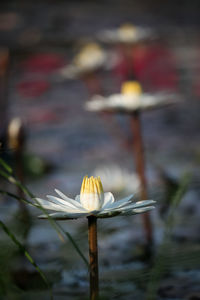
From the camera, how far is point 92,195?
0.55m

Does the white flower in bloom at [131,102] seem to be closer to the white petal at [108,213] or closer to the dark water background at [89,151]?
the dark water background at [89,151]

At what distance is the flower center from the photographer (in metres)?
0.54

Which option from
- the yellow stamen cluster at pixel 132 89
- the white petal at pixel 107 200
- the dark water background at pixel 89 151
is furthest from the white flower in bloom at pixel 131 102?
the white petal at pixel 107 200

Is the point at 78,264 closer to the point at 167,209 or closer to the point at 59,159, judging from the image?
the point at 167,209

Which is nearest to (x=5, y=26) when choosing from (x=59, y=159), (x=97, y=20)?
(x=97, y=20)

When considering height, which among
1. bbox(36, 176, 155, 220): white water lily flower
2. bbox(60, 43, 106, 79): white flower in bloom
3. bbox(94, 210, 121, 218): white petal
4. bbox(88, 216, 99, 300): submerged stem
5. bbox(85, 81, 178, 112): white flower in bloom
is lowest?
bbox(88, 216, 99, 300): submerged stem

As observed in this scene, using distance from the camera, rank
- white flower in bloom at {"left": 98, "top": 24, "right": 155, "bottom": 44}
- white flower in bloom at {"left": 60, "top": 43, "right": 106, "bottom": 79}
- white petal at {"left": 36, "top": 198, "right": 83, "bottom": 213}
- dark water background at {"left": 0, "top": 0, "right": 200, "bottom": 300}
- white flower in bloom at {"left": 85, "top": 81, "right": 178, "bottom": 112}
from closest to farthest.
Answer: white petal at {"left": 36, "top": 198, "right": 83, "bottom": 213}
dark water background at {"left": 0, "top": 0, "right": 200, "bottom": 300}
white flower in bloom at {"left": 85, "top": 81, "right": 178, "bottom": 112}
white flower in bloom at {"left": 98, "top": 24, "right": 155, "bottom": 44}
white flower in bloom at {"left": 60, "top": 43, "right": 106, "bottom": 79}

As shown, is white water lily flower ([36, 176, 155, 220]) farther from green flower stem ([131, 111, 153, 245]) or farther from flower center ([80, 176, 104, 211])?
green flower stem ([131, 111, 153, 245])

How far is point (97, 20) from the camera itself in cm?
546

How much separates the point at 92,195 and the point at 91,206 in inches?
0.5

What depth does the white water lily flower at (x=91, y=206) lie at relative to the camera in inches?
20.4

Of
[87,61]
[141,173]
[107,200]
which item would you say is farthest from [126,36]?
[107,200]

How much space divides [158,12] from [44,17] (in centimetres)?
119

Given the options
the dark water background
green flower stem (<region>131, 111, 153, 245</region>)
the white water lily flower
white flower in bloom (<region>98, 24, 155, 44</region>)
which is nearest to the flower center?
the white water lily flower
